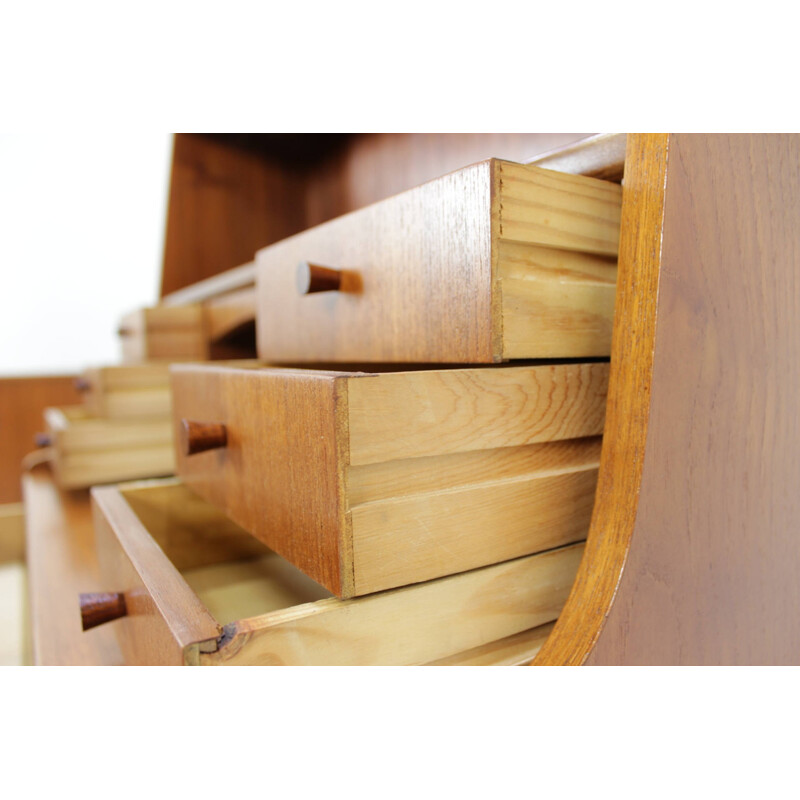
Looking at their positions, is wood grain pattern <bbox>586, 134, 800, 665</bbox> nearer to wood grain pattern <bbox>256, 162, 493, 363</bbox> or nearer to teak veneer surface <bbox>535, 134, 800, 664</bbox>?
teak veneer surface <bbox>535, 134, 800, 664</bbox>

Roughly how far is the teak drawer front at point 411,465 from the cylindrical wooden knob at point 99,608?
0.32ft

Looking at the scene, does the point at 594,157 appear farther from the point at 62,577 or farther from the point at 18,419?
the point at 18,419

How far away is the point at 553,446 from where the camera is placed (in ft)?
1.41

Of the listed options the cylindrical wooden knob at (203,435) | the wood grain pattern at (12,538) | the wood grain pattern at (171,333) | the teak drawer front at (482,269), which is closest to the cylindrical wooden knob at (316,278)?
the teak drawer front at (482,269)

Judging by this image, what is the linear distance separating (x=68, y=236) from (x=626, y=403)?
67.1 inches

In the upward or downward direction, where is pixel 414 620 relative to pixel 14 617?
upward

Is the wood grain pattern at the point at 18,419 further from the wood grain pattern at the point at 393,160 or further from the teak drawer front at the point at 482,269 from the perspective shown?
the teak drawer front at the point at 482,269

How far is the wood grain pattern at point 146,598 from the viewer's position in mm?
328

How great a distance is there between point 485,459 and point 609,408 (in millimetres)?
87

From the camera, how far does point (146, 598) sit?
0.38 m

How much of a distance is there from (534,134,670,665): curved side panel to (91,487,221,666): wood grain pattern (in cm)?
21

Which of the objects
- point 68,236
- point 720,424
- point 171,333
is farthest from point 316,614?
point 68,236

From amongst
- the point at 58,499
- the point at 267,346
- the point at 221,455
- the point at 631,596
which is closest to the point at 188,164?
the point at 58,499

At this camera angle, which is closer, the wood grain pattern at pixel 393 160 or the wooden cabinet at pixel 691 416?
the wooden cabinet at pixel 691 416
